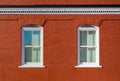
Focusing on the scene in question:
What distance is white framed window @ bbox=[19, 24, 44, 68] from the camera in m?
20.1

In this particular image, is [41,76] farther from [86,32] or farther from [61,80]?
[86,32]

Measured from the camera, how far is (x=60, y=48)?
65.3 ft

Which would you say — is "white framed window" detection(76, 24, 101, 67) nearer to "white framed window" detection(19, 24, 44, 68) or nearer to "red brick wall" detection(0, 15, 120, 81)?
"red brick wall" detection(0, 15, 120, 81)

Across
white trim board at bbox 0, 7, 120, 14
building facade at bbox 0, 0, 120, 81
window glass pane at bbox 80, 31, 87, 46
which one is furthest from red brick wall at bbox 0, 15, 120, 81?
window glass pane at bbox 80, 31, 87, 46

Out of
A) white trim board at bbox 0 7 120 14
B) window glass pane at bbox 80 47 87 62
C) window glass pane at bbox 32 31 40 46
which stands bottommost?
window glass pane at bbox 80 47 87 62

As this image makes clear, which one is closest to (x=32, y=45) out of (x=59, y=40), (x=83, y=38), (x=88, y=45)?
(x=59, y=40)

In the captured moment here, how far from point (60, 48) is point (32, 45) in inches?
55.9

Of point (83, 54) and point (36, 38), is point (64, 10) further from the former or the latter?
point (83, 54)

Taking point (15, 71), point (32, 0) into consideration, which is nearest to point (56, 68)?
point (15, 71)

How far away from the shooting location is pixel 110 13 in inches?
787

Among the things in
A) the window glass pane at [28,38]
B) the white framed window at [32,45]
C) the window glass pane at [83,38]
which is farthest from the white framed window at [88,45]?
the window glass pane at [28,38]

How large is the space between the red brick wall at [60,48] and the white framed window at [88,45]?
26cm

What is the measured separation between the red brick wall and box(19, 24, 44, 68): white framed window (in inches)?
11.5

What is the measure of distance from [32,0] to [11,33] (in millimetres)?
1929
